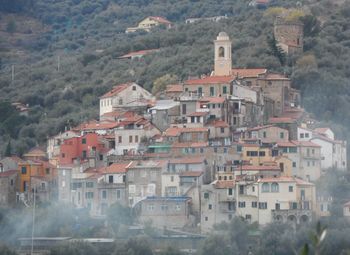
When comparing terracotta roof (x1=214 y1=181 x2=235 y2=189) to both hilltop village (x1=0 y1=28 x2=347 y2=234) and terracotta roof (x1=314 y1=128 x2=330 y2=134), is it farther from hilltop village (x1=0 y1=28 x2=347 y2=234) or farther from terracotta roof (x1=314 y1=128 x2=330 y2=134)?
terracotta roof (x1=314 y1=128 x2=330 y2=134)

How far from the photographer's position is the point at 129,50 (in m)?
106

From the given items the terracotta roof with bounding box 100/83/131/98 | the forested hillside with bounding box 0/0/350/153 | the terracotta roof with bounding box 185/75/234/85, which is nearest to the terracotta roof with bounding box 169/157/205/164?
the terracotta roof with bounding box 185/75/234/85

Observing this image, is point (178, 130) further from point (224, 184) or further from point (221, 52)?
point (221, 52)

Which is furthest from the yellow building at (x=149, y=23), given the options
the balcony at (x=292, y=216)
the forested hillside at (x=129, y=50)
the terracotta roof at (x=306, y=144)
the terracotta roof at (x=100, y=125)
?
the balcony at (x=292, y=216)

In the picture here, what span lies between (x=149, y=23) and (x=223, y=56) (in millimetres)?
39523

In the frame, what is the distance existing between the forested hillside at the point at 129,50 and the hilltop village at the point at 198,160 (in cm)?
373

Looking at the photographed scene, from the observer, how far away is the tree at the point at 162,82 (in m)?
86.6

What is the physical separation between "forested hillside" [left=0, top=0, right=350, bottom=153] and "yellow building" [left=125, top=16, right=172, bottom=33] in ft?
4.63

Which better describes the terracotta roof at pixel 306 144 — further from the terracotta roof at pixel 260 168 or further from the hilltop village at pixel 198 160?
the terracotta roof at pixel 260 168

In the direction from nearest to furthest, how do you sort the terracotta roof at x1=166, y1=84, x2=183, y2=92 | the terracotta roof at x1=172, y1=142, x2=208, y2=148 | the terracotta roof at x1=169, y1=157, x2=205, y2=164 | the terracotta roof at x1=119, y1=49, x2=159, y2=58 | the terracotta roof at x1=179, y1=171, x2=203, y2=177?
the terracotta roof at x1=179, y1=171, x2=203, y2=177, the terracotta roof at x1=169, y1=157, x2=205, y2=164, the terracotta roof at x1=172, y1=142, x2=208, y2=148, the terracotta roof at x1=166, y1=84, x2=183, y2=92, the terracotta roof at x1=119, y1=49, x2=159, y2=58

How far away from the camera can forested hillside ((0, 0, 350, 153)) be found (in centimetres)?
8650

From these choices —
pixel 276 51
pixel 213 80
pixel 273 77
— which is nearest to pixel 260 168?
pixel 213 80

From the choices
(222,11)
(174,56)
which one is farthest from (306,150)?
(222,11)

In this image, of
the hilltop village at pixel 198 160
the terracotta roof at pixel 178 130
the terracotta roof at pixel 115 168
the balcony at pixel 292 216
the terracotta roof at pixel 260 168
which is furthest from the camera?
A: the terracotta roof at pixel 178 130
